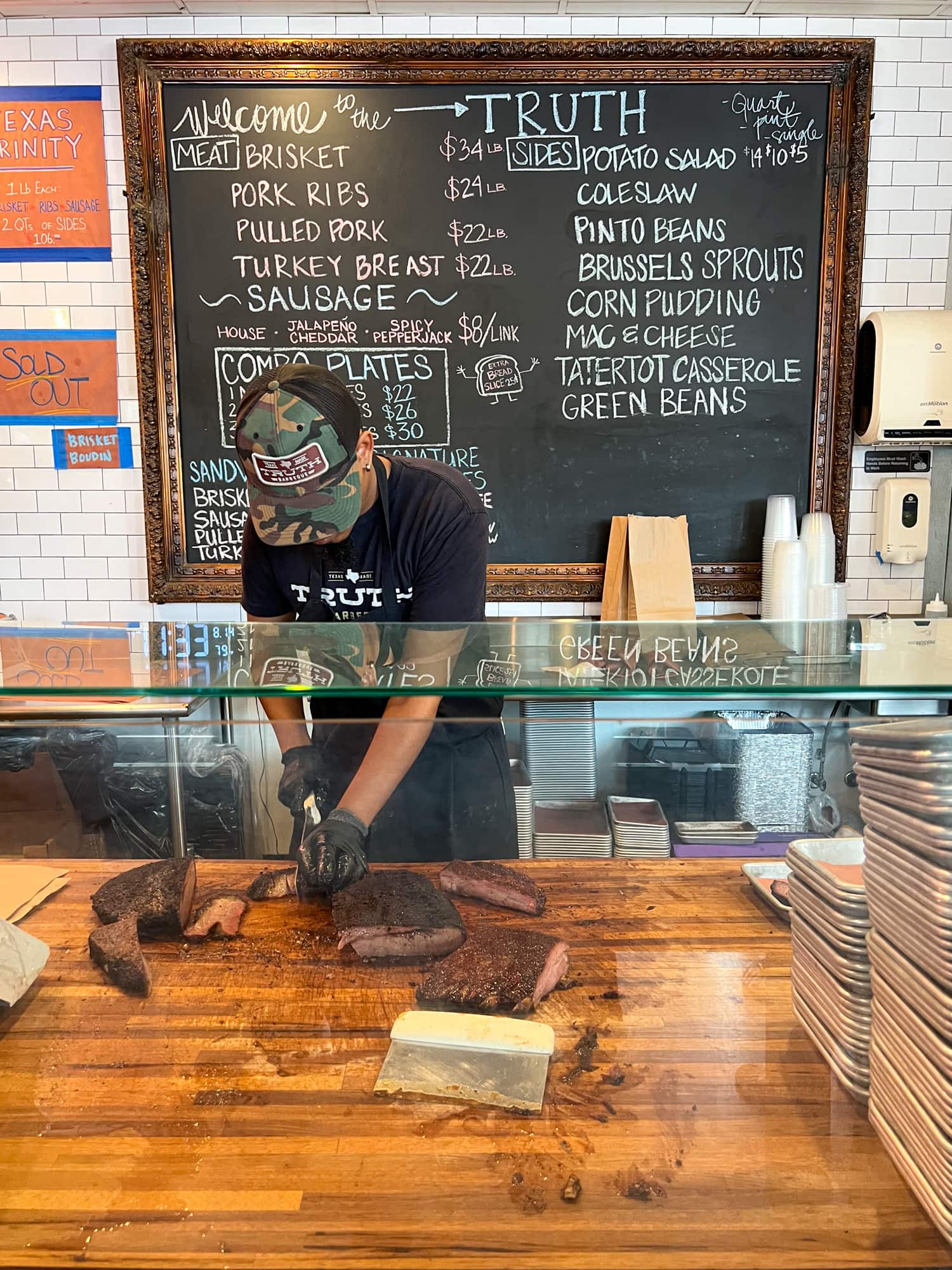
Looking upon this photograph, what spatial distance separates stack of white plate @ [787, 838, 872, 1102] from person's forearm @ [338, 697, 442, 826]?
19.6 inches

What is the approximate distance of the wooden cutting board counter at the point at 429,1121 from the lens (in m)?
0.80

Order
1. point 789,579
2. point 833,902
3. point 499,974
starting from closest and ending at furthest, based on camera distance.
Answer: point 833,902 < point 499,974 < point 789,579

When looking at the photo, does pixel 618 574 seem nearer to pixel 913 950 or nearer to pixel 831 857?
pixel 831 857

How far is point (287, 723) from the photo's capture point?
1.18 m

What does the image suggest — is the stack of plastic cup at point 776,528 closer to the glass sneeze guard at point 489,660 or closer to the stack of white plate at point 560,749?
the glass sneeze guard at point 489,660

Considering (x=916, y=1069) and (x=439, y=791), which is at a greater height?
(x=439, y=791)

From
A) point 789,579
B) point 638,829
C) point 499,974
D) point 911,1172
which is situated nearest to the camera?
point 911,1172

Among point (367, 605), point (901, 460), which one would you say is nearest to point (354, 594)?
point (367, 605)

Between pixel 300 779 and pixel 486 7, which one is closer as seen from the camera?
pixel 300 779

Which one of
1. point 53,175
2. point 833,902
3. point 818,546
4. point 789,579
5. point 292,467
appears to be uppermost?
point 53,175

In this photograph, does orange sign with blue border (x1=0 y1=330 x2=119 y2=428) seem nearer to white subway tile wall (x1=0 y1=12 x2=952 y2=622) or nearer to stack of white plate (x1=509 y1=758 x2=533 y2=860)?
white subway tile wall (x1=0 y1=12 x2=952 y2=622)

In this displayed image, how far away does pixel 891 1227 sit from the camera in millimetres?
803

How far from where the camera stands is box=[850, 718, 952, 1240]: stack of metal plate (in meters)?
0.81

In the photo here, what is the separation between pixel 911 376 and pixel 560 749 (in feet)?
9.41
